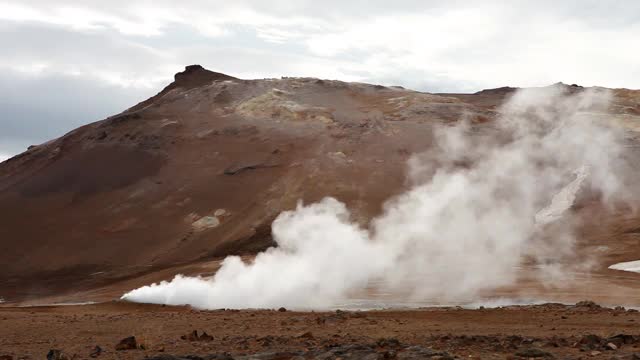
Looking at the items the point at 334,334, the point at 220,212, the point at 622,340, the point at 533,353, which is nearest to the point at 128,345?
the point at 334,334

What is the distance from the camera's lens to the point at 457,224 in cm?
4484

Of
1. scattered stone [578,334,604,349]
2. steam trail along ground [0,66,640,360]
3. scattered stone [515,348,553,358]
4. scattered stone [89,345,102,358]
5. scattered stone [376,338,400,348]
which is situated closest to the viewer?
scattered stone [515,348,553,358]

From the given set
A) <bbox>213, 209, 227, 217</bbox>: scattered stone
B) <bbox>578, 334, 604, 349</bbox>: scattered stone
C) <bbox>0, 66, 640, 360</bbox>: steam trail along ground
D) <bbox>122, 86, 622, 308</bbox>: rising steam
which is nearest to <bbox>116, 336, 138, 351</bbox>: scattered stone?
<bbox>0, 66, 640, 360</bbox>: steam trail along ground

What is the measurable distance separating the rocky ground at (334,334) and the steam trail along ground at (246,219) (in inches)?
3.2

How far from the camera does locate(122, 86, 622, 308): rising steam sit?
112 ft

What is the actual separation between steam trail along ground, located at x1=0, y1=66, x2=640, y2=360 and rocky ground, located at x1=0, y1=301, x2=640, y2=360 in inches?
3.2

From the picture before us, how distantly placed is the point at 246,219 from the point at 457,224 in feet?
55.3

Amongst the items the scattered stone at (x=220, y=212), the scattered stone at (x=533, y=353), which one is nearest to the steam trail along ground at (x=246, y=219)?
the scattered stone at (x=533, y=353)

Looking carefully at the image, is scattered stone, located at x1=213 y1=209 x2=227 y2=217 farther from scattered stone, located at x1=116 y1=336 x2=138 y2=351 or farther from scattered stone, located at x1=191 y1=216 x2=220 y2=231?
scattered stone, located at x1=116 y1=336 x2=138 y2=351

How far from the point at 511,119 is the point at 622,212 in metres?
17.1

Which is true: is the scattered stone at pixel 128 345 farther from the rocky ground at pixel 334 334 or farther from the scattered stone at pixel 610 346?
the scattered stone at pixel 610 346

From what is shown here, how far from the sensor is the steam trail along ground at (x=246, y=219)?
65.2 feet

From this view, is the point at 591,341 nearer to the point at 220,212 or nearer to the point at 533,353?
the point at 533,353

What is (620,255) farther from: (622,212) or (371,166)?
(371,166)
